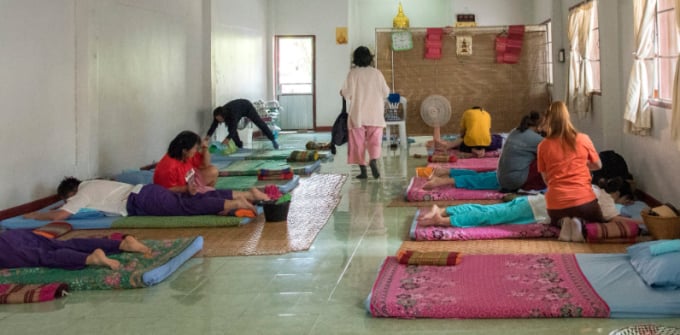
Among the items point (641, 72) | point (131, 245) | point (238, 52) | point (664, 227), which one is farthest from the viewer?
point (238, 52)

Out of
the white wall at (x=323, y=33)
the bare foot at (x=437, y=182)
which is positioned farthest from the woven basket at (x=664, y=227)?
the white wall at (x=323, y=33)

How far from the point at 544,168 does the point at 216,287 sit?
2.65 meters

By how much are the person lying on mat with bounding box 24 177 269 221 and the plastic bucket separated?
0.17 m

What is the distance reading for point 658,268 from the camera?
13.3ft

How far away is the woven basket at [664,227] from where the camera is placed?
5141 millimetres

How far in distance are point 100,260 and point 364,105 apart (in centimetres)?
471

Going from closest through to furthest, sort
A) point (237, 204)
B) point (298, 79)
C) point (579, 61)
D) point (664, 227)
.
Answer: point (664, 227)
point (237, 204)
point (579, 61)
point (298, 79)

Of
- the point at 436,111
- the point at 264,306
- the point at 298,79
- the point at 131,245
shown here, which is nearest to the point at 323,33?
the point at 298,79

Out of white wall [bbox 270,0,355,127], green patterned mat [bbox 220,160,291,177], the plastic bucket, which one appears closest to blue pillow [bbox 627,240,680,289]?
the plastic bucket

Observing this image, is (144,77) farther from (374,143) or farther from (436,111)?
(436,111)

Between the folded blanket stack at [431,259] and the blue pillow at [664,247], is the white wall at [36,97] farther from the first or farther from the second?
the blue pillow at [664,247]

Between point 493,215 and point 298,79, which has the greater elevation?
point 298,79

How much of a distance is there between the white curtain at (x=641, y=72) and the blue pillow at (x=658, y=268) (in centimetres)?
305

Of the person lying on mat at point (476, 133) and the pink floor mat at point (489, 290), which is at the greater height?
the person lying on mat at point (476, 133)
